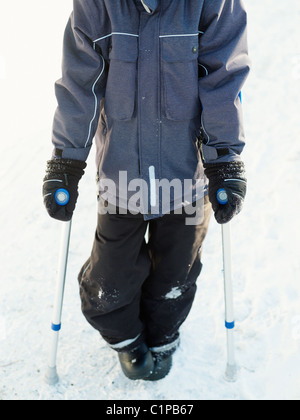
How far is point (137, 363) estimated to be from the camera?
2566 millimetres

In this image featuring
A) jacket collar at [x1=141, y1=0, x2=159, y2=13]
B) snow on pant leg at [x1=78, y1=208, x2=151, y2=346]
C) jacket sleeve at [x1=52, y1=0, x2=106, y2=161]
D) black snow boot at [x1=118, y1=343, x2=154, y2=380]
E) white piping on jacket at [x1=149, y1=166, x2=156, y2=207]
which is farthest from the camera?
black snow boot at [x1=118, y1=343, x2=154, y2=380]

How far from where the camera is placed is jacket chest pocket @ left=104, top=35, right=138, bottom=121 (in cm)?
190

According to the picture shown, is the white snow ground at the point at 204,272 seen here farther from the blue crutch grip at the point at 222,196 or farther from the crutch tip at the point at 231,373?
the blue crutch grip at the point at 222,196

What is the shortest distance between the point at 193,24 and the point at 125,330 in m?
1.60

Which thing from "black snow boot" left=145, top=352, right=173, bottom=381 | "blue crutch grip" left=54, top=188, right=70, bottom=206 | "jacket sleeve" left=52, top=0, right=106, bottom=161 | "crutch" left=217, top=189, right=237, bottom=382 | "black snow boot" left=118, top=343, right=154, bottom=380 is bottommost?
"black snow boot" left=145, top=352, right=173, bottom=381

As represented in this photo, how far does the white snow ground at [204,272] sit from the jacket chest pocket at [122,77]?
5.14 ft

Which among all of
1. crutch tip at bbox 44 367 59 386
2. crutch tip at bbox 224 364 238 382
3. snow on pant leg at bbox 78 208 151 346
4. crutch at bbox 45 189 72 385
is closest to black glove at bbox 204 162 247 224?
snow on pant leg at bbox 78 208 151 346

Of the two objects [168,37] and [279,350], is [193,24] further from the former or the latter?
[279,350]

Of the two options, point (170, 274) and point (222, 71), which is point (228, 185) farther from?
point (170, 274)

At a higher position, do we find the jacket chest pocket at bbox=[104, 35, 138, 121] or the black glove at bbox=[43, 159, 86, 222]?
the jacket chest pocket at bbox=[104, 35, 138, 121]

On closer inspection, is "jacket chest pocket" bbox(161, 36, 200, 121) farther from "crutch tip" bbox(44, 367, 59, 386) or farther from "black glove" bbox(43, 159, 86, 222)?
"crutch tip" bbox(44, 367, 59, 386)

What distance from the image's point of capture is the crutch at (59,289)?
7.07 ft

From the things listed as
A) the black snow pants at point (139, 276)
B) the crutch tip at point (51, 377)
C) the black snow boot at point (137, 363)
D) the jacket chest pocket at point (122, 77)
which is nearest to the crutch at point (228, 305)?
the black snow pants at point (139, 276)

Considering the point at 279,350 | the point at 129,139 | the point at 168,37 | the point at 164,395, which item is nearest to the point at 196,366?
the point at 164,395
